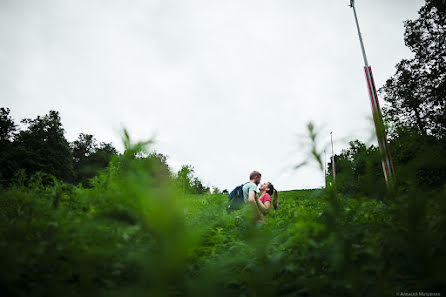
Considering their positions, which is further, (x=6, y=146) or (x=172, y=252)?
(x=6, y=146)

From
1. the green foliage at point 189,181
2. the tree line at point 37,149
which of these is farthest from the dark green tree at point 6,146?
the green foliage at point 189,181

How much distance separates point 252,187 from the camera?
4996mm

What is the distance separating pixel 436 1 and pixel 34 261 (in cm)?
2805

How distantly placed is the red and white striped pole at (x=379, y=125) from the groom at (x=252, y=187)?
8.33ft

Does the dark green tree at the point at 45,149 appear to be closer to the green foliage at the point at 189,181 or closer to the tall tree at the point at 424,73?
the green foliage at the point at 189,181

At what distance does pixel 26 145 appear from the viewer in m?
32.9

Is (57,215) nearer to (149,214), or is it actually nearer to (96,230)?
(96,230)

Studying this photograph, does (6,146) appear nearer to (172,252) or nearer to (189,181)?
(189,181)

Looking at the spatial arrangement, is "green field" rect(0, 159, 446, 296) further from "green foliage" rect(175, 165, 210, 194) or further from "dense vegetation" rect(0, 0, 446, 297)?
"green foliage" rect(175, 165, 210, 194)

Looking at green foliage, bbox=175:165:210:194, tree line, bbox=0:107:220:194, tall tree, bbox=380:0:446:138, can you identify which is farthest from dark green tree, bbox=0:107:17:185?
tall tree, bbox=380:0:446:138

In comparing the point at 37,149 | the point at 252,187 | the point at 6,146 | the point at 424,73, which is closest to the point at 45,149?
the point at 37,149

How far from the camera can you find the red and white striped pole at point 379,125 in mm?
1749

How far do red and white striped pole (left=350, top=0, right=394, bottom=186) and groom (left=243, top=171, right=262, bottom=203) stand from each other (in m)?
2.54

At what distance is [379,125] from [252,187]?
11.4ft
